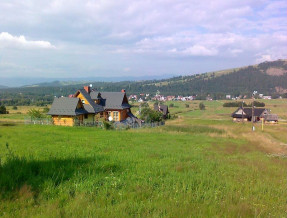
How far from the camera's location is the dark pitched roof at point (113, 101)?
4428cm

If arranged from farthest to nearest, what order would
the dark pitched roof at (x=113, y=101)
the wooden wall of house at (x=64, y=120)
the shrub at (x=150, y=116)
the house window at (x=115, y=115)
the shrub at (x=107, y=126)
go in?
the shrub at (x=150, y=116)
the house window at (x=115, y=115)
the dark pitched roof at (x=113, y=101)
the wooden wall of house at (x=64, y=120)
the shrub at (x=107, y=126)

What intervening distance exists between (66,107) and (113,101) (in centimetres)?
937

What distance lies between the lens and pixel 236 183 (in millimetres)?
7270

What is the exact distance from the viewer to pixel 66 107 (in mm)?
38188

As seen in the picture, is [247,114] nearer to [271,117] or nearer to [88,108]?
[271,117]

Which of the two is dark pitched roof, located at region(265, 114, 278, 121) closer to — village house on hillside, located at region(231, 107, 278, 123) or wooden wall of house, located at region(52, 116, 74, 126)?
village house on hillside, located at region(231, 107, 278, 123)

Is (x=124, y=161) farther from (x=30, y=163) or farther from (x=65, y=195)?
(x=65, y=195)

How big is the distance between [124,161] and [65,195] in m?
4.50

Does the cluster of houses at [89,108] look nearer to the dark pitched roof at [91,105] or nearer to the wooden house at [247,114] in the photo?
the dark pitched roof at [91,105]

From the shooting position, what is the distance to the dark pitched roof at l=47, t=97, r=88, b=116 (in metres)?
37.6

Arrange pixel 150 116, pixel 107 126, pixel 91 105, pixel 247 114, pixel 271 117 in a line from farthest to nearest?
pixel 247 114 < pixel 271 117 < pixel 150 116 < pixel 91 105 < pixel 107 126

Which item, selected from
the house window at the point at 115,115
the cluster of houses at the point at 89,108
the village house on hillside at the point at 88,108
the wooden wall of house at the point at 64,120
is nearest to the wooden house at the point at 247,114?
the cluster of houses at the point at 89,108

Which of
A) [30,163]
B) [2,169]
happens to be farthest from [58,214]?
[30,163]

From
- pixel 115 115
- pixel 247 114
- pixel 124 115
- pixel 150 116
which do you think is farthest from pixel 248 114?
pixel 115 115
